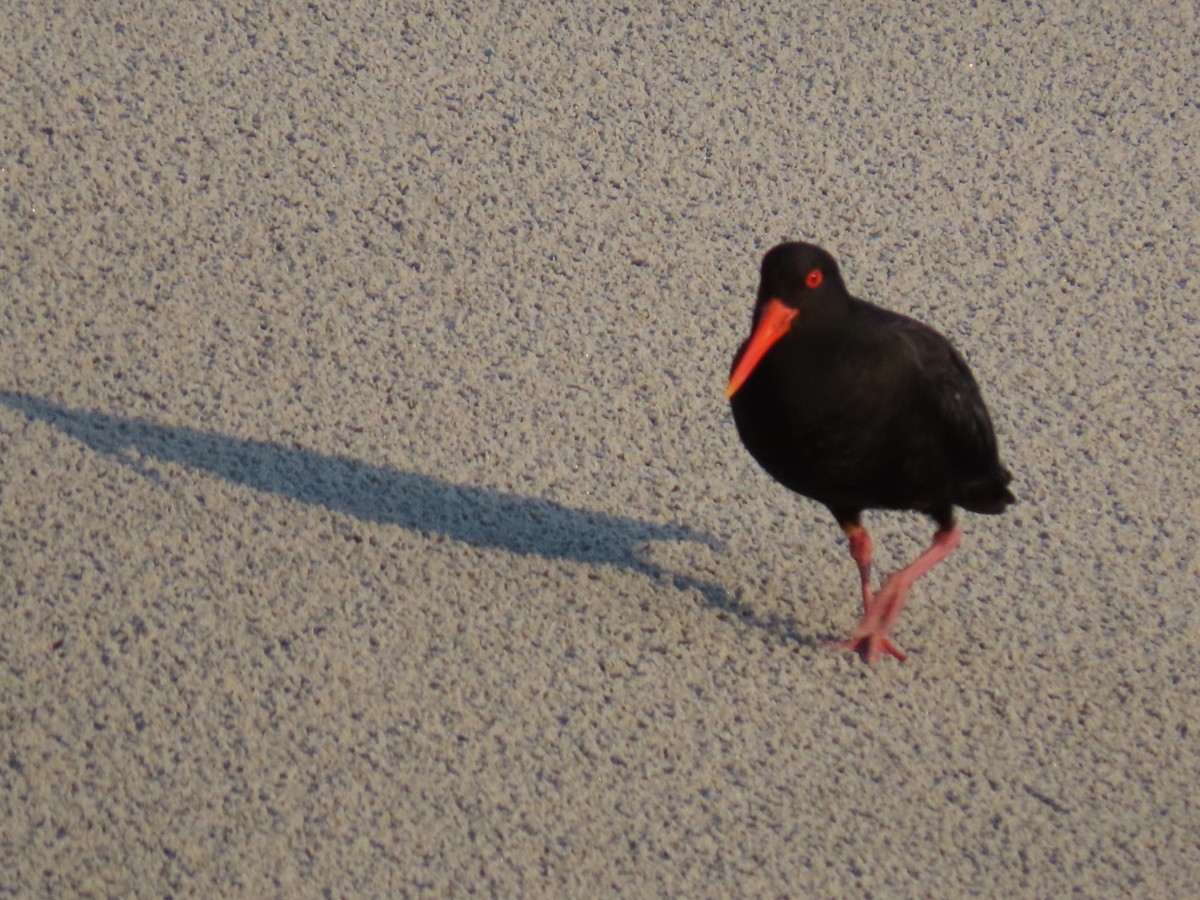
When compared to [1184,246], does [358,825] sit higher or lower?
lower

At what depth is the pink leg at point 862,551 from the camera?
3664mm

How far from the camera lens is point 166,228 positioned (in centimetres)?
482

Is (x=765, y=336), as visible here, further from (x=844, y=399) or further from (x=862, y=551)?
(x=862, y=551)

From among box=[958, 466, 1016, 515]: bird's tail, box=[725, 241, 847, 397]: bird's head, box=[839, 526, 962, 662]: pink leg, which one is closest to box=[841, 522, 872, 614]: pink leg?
box=[839, 526, 962, 662]: pink leg

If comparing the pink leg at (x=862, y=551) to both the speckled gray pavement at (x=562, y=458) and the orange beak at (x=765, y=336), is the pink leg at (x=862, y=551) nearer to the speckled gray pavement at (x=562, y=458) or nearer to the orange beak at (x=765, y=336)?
the speckled gray pavement at (x=562, y=458)

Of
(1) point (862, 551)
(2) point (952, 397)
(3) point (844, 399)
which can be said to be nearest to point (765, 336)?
(3) point (844, 399)

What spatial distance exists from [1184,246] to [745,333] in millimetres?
1425

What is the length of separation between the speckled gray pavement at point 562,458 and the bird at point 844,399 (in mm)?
418

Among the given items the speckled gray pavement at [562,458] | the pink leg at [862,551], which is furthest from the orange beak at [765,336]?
the speckled gray pavement at [562,458]

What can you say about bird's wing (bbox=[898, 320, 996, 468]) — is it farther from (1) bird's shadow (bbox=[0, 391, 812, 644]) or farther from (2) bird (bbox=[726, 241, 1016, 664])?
(1) bird's shadow (bbox=[0, 391, 812, 644])

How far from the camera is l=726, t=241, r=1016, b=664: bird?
3.35 m

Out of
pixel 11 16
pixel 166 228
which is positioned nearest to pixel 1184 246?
pixel 166 228

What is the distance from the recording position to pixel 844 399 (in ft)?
11.0

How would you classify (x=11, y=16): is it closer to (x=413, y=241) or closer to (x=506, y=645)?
(x=413, y=241)
